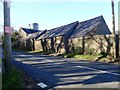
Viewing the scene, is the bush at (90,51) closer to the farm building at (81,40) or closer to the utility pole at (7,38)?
the farm building at (81,40)

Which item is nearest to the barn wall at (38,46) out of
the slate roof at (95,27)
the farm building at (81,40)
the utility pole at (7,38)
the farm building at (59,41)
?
the farm building at (81,40)

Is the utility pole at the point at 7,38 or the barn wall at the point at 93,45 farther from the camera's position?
the barn wall at the point at 93,45

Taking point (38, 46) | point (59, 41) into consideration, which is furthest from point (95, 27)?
point (38, 46)

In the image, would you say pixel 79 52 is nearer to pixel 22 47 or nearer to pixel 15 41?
pixel 22 47

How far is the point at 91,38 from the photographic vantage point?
94.3 ft

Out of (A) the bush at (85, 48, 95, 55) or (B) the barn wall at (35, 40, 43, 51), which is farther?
(B) the barn wall at (35, 40, 43, 51)

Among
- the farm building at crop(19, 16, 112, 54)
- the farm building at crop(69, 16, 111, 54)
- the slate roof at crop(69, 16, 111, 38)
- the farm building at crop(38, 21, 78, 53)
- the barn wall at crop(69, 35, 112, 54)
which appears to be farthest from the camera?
the farm building at crop(38, 21, 78, 53)

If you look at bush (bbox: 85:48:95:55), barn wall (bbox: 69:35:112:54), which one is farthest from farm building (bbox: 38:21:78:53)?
bush (bbox: 85:48:95:55)

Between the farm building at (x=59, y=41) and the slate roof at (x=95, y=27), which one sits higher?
the slate roof at (x=95, y=27)

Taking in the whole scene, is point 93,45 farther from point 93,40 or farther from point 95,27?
point 95,27

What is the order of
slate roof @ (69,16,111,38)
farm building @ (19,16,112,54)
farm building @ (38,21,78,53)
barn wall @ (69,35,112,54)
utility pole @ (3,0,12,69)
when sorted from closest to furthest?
utility pole @ (3,0,12,69), barn wall @ (69,35,112,54), farm building @ (19,16,112,54), slate roof @ (69,16,111,38), farm building @ (38,21,78,53)

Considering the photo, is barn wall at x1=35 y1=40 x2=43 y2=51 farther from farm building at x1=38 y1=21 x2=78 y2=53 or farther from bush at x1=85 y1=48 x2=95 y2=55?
bush at x1=85 y1=48 x2=95 y2=55

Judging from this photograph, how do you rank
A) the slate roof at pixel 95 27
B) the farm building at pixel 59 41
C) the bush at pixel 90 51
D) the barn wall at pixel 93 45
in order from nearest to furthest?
the barn wall at pixel 93 45
the bush at pixel 90 51
the slate roof at pixel 95 27
the farm building at pixel 59 41

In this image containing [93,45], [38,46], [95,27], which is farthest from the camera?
[38,46]
